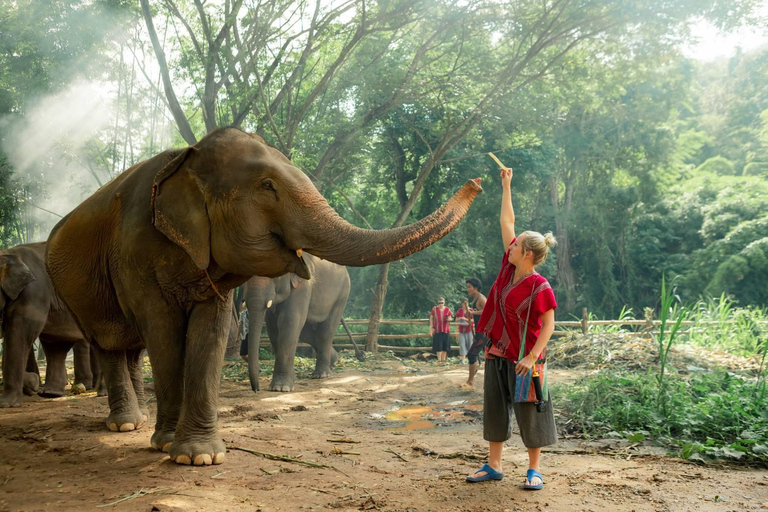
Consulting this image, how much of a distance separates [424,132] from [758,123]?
2543 centimetres

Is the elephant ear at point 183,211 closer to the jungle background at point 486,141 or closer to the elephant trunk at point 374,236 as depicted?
the elephant trunk at point 374,236

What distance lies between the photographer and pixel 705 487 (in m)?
4.36

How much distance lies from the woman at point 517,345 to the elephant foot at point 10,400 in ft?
19.1

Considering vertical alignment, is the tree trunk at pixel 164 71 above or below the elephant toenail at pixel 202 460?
above

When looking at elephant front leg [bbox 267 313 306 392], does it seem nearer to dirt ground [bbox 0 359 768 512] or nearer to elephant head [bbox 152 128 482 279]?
dirt ground [bbox 0 359 768 512]

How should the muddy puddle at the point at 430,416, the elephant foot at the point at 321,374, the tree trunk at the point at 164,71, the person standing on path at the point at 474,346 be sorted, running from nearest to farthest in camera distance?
the muddy puddle at the point at 430,416, the person standing on path at the point at 474,346, the elephant foot at the point at 321,374, the tree trunk at the point at 164,71

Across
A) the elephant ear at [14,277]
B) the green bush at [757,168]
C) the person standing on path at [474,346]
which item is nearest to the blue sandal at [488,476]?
the person standing on path at [474,346]

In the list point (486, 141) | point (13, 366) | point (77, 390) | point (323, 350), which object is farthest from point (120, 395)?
point (486, 141)

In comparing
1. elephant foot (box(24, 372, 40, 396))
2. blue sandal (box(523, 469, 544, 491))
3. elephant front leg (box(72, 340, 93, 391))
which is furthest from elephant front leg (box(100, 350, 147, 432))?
elephant front leg (box(72, 340, 93, 391))

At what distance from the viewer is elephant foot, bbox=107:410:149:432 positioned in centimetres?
581

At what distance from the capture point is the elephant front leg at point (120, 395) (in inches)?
230

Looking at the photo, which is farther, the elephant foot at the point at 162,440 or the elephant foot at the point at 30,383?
the elephant foot at the point at 30,383

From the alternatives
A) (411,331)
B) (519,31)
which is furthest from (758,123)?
(519,31)

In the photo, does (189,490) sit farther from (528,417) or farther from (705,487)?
(705,487)
